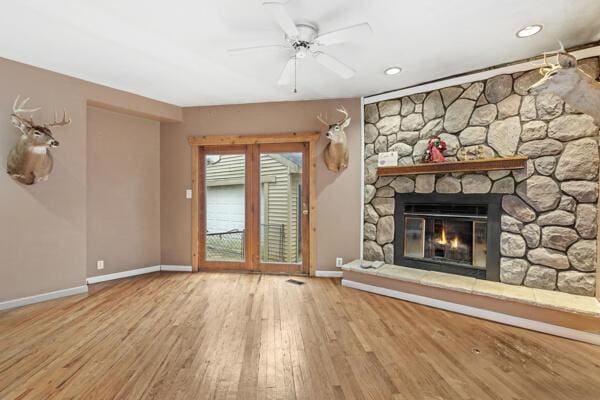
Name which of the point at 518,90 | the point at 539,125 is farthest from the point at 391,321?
the point at 518,90

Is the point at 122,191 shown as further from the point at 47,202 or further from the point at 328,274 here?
the point at 328,274

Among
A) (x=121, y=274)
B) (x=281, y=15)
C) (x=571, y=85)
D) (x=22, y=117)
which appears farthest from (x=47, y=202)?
(x=571, y=85)

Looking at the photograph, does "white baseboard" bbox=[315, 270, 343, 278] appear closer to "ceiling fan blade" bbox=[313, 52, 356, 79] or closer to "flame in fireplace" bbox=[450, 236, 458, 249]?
"flame in fireplace" bbox=[450, 236, 458, 249]

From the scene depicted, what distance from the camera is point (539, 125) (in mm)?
3094

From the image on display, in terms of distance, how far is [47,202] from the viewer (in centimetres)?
345

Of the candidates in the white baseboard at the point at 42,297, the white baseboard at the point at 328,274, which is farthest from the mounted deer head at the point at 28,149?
the white baseboard at the point at 328,274

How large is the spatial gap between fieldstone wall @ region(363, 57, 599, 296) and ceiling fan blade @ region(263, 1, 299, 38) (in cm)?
239

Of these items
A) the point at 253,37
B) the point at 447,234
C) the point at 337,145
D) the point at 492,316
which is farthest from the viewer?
the point at 337,145

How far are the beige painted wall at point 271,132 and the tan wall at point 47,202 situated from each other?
1.21 m

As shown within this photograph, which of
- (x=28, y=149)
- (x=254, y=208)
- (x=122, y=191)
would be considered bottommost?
(x=254, y=208)

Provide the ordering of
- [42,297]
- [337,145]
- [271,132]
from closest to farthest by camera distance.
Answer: [42,297] → [337,145] → [271,132]

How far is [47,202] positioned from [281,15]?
3.50m

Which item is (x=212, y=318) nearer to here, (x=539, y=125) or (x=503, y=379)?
(x=503, y=379)

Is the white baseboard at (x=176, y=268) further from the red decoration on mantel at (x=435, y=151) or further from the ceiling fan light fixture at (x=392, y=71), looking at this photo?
the ceiling fan light fixture at (x=392, y=71)
